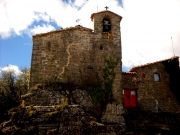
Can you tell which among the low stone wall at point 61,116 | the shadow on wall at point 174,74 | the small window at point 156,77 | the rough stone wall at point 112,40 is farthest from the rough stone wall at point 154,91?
the low stone wall at point 61,116

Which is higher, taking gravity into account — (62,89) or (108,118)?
(62,89)

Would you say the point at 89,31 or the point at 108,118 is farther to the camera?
the point at 89,31

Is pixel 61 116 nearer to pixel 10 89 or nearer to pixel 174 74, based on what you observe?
pixel 10 89

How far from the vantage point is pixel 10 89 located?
21703mm

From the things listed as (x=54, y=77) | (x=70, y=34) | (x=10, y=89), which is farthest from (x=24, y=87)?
(x=70, y=34)

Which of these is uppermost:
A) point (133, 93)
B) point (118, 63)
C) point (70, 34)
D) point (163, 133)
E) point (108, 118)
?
point (70, 34)

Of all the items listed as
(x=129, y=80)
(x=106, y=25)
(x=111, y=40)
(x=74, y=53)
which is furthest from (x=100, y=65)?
(x=106, y=25)

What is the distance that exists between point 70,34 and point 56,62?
109 inches

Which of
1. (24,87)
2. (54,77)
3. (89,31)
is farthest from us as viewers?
(24,87)

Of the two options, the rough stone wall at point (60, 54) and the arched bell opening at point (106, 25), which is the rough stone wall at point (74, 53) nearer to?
the rough stone wall at point (60, 54)

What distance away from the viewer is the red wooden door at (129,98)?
20719 millimetres

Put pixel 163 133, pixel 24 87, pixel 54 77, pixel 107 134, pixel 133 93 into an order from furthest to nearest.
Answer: pixel 24 87
pixel 133 93
pixel 54 77
pixel 163 133
pixel 107 134

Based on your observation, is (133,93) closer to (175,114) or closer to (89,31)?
(175,114)

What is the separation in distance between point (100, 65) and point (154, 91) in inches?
245
